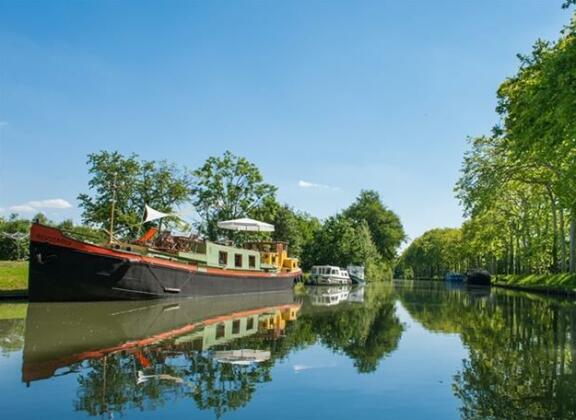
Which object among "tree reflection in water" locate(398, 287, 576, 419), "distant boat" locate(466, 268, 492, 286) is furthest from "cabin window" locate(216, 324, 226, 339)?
"distant boat" locate(466, 268, 492, 286)

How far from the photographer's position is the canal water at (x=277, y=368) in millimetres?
7699

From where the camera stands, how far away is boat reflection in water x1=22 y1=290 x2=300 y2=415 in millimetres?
8242

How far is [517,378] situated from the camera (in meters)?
9.68

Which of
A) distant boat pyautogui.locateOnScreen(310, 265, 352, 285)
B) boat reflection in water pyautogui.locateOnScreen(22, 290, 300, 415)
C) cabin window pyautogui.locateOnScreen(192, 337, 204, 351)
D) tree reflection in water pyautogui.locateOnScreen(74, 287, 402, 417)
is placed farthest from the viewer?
distant boat pyautogui.locateOnScreen(310, 265, 352, 285)

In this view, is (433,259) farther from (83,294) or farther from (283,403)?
(283,403)

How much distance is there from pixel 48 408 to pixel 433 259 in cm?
12602

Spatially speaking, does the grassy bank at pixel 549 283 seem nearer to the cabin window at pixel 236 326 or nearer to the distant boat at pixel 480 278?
the distant boat at pixel 480 278

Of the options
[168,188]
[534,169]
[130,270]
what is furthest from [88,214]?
[534,169]

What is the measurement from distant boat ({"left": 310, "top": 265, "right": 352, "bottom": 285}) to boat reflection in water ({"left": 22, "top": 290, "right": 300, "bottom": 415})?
3470 cm

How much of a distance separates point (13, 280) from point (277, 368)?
20.0 meters

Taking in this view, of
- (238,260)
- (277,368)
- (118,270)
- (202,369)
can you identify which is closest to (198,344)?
(202,369)

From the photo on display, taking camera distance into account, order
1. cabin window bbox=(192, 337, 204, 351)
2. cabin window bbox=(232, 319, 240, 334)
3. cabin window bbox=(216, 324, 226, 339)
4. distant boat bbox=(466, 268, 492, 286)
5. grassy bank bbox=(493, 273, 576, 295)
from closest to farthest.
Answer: cabin window bbox=(192, 337, 204, 351), cabin window bbox=(216, 324, 226, 339), cabin window bbox=(232, 319, 240, 334), grassy bank bbox=(493, 273, 576, 295), distant boat bbox=(466, 268, 492, 286)

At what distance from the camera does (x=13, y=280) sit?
2583 centimetres

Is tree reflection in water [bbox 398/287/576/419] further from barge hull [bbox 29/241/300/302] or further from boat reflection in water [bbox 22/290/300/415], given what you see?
barge hull [bbox 29/241/300/302]
